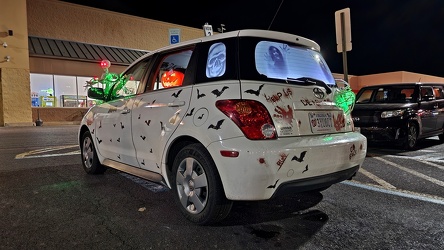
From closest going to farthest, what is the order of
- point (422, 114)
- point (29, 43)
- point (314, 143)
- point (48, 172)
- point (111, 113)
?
point (314, 143) < point (111, 113) < point (48, 172) < point (422, 114) < point (29, 43)

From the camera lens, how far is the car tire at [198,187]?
8.93 feet

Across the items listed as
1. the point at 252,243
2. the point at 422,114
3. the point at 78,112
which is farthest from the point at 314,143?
the point at 78,112

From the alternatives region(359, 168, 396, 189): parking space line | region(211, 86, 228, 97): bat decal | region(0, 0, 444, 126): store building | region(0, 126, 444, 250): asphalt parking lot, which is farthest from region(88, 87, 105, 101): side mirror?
region(0, 0, 444, 126): store building

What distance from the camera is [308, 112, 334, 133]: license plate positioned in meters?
2.95

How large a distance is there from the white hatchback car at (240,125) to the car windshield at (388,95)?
18.4ft

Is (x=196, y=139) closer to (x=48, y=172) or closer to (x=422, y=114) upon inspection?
(x=48, y=172)

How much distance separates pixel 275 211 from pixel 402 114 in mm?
5307

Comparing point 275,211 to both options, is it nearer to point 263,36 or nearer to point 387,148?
point 263,36

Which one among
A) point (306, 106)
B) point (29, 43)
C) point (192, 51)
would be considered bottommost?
point (306, 106)

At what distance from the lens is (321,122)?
303 cm

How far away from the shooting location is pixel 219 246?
250 centimetres

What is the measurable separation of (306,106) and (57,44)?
2262 centimetres

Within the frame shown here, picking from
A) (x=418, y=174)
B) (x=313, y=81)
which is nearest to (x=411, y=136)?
(x=418, y=174)

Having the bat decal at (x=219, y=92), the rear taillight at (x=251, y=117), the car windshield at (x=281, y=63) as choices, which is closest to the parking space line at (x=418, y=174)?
the car windshield at (x=281, y=63)
